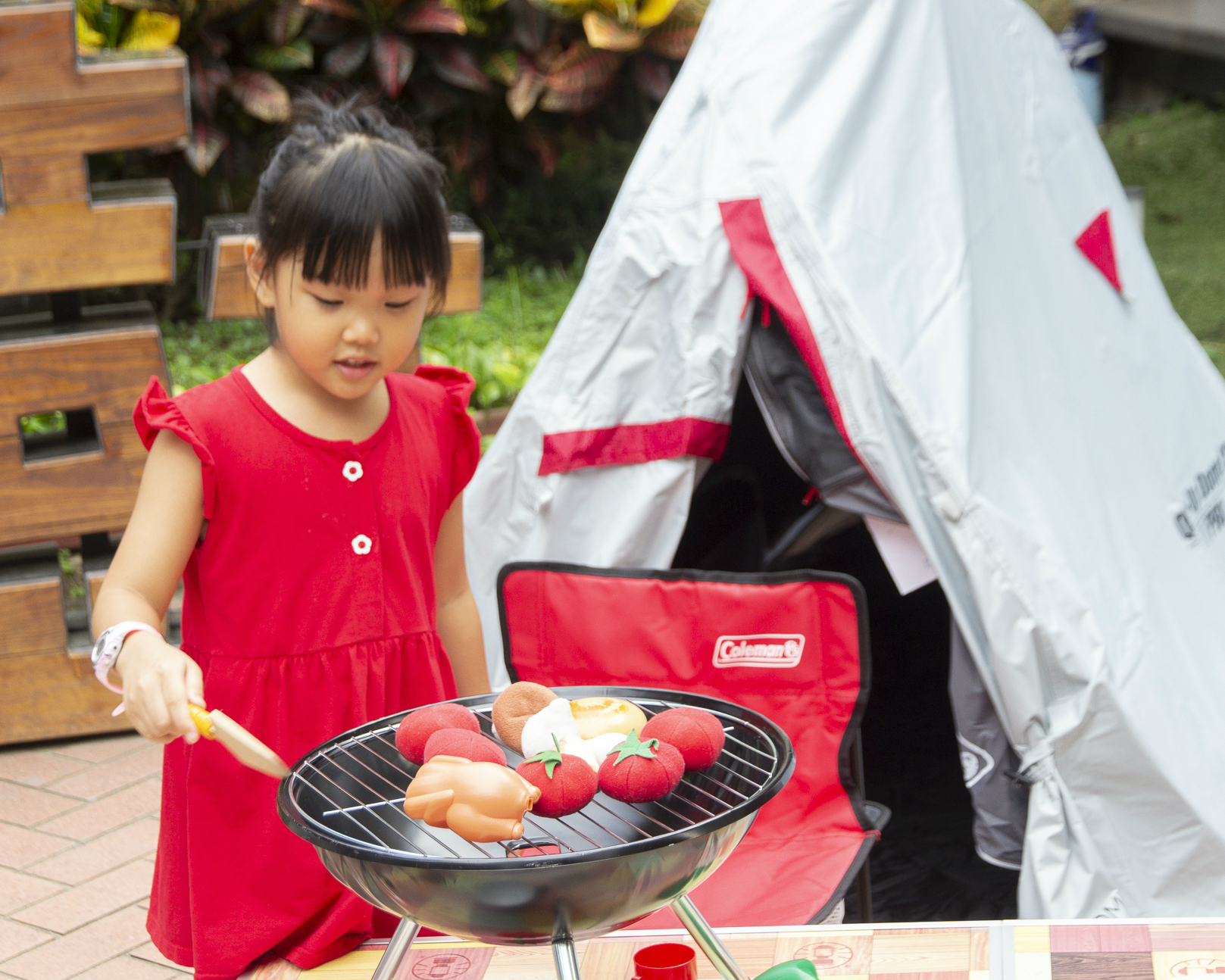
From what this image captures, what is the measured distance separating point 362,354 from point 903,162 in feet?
3.96

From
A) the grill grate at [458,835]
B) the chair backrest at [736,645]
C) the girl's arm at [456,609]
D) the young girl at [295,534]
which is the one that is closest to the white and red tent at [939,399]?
the chair backrest at [736,645]

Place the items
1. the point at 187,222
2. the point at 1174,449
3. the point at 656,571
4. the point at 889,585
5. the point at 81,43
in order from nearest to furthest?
the point at 656,571
the point at 1174,449
the point at 889,585
the point at 81,43
the point at 187,222

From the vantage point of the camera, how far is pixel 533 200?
6598mm

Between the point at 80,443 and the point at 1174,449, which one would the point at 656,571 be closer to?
the point at 1174,449

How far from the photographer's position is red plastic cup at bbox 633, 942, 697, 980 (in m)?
1.34

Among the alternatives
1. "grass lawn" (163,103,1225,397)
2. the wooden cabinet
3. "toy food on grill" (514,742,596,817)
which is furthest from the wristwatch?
"grass lawn" (163,103,1225,397)

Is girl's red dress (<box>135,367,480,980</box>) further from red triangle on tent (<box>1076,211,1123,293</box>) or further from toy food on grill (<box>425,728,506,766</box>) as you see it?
red triangle on tent (<box>1076,211,1123,293</box>)

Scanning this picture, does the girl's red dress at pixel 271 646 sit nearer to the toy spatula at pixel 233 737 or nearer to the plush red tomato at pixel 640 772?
the toy spatula at pixel 233 737

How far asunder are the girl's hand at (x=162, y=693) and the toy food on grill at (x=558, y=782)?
0.32 meters

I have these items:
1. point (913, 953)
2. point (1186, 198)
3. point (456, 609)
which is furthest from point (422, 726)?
point (1186, 198)

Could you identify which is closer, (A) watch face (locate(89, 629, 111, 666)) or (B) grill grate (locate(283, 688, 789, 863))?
(B) grill grate (locate(283, 688, 789, 863))

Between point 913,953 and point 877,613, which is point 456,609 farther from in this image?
point 877,613

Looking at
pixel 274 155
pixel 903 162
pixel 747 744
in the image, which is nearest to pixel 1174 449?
pixel 903 162

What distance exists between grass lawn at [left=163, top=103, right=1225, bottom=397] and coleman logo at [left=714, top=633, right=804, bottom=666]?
2.25m
